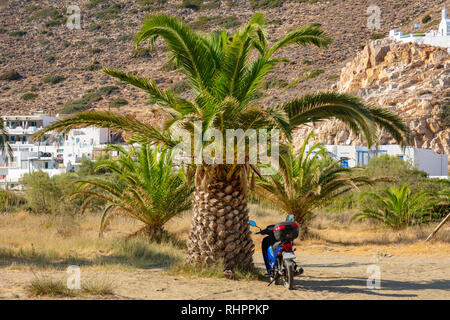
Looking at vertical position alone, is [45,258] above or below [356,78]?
below

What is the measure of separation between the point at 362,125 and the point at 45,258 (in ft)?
23.2

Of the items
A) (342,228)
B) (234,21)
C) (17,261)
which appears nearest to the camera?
(17,261)

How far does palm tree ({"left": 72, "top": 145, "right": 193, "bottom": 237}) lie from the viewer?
14109 mm

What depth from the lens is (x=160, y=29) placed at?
9.16 meters

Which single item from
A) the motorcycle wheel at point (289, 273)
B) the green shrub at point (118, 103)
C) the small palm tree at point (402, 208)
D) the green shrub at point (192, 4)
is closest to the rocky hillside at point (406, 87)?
the green shrub at point (118, 103)

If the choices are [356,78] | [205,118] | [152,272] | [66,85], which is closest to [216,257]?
[152,272]

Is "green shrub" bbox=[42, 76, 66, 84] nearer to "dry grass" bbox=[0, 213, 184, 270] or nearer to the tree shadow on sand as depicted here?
"dry grass" bbox=[0, 213, 184, 270]

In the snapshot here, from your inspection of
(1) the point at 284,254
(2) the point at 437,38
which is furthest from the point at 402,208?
(2) the point at 437,38

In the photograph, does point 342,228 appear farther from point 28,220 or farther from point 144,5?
point 144,5

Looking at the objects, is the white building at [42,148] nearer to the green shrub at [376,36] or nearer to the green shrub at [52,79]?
the green shrub at [52,79]

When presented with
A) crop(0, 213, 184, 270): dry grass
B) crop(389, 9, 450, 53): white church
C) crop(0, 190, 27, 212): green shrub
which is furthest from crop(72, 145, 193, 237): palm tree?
crop(389, 9, 450, 53): white church

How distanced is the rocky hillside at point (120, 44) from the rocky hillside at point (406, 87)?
702cm
